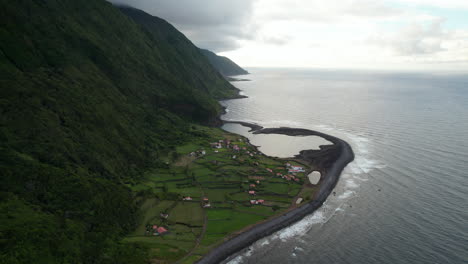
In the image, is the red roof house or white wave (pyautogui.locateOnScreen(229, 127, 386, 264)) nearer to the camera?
the red roof house

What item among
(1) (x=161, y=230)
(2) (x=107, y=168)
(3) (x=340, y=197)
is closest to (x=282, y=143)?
(3) (x=340, y=197)

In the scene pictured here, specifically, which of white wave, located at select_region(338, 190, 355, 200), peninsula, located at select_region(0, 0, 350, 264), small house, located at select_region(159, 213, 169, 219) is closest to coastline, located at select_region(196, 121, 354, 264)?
peninsula, located at select_region(0, 0, 350, 264)

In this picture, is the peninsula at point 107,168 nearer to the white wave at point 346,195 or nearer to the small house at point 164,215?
the small house at point 164,215

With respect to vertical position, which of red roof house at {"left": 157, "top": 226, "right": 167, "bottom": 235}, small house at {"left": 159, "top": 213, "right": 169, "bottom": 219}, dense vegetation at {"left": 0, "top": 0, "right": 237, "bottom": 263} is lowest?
red roof house at {"left": 157, "top": 226, "right": 167, "bottom": 235}

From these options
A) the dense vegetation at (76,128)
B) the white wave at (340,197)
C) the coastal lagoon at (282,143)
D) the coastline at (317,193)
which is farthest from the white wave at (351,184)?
the dense vegetation at (76,128)

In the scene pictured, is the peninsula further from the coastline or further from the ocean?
the ocean

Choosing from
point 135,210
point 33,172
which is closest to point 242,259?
point 135,210
